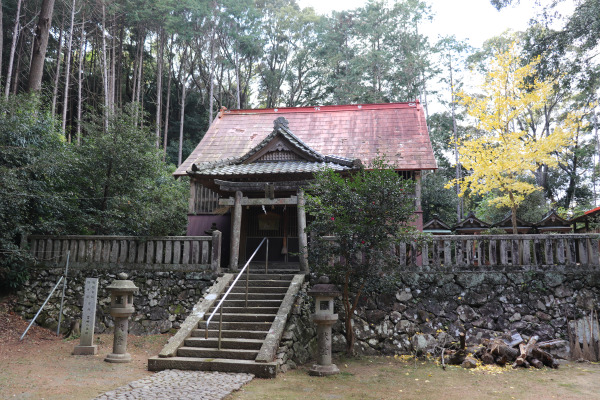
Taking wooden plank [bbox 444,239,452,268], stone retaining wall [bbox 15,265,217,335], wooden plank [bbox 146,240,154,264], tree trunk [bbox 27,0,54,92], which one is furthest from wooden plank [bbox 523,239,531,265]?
tree trunk [bbox 27,0,54,92]

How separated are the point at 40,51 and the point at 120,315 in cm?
1050

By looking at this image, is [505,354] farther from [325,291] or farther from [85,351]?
[85,351]

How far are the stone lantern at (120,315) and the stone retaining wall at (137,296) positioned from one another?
1.70 metres

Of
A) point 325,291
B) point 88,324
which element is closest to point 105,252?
point 88,324

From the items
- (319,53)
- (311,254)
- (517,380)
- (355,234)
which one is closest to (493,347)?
(517,380)

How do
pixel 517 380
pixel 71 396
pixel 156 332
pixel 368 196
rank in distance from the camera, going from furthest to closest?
1. pixel 156 332
2. pixel 368 196
3. pixel 517 380
4. pixel 71 396

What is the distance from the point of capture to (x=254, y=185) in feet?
31.9

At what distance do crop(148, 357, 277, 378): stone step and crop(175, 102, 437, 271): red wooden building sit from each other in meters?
2.23

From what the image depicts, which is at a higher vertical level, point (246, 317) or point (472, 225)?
point (472, 225)

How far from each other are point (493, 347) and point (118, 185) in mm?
9310

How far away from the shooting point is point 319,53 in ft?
94.1

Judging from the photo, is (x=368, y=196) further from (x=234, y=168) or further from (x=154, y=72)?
(x=154, y=72)

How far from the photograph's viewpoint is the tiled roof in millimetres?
9586

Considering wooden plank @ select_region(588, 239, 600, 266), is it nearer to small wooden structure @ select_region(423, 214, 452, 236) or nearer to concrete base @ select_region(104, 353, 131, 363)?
small wooden structure @ select_region(423, 214, 452, 236)
